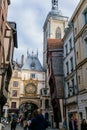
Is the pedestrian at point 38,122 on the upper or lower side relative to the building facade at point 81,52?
lower

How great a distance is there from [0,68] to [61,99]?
12.8m

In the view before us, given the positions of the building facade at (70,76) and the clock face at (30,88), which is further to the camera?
the clock face at (30,88)

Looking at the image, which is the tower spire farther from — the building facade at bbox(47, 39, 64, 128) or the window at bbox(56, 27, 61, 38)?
the building facade at bbox(47, 39, 64, 128)

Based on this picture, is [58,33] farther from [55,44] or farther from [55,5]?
[55,44]

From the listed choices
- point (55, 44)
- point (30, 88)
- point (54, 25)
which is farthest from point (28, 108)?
point (55, 44)

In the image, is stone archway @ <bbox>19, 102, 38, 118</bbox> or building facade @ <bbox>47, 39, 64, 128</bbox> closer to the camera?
building facade @ <bbox>47, 39, 64, 128</bbox>

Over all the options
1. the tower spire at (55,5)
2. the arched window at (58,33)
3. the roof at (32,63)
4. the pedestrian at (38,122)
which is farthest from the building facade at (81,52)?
the tower spire at (55,5)

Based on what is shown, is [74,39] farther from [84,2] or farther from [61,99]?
[61,99]

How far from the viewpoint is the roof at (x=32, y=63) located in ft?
243

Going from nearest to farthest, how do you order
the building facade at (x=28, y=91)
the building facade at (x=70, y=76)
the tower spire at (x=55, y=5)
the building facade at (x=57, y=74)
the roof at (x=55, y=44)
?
the building facade at (x=70, y=76) → the building facade at (x=57, y=74) → the roof at (x=55, y=44) → the building facade at (x=28, y=91) → the tower spire at (x=55, y=5)

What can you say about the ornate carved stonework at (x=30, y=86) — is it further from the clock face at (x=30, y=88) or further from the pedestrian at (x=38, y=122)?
the pedestrian at (x=38, y=122)

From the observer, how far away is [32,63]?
76.2 metres

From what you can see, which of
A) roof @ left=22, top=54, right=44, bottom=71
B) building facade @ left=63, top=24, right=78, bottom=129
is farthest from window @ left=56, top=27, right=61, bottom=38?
building facade @ left=63, top=24, right=78, bottom=129

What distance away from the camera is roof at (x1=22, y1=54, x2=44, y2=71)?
74.1 meters
